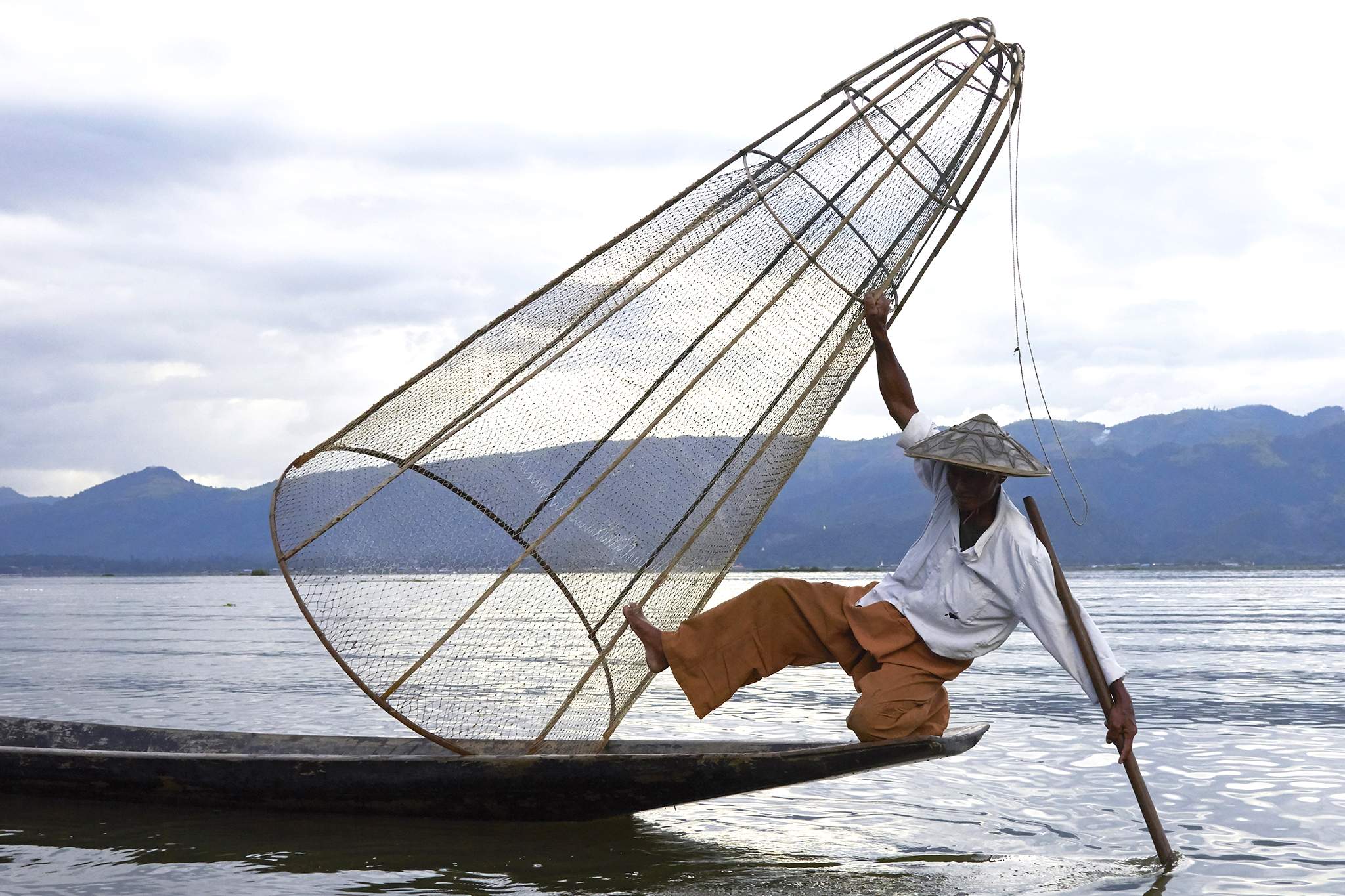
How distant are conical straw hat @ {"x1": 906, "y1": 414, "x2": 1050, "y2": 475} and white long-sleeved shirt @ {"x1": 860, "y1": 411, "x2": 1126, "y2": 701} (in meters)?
0.13

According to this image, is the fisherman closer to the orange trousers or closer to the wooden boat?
the orange trousers

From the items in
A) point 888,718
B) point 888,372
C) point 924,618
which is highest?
point 888,372

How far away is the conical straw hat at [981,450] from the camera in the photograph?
165 inches

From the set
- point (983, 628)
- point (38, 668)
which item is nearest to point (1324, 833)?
point (983, 628)

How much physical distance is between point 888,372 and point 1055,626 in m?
1.25

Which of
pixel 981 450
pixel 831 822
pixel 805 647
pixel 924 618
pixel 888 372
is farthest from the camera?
pixel 831 822

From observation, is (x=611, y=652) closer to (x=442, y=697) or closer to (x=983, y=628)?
(x=442, y=697)

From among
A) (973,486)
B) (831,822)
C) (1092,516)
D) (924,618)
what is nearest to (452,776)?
(831,822)

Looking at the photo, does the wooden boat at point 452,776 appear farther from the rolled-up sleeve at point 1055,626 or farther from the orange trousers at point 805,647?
the rolled-up sleeve at point 1055,626

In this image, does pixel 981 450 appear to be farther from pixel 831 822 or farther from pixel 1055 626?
pixel 831 822

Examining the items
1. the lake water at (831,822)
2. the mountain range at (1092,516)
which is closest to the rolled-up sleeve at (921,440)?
the lake water at (831,822)

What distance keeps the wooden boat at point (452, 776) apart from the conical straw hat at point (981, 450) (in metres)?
1.00

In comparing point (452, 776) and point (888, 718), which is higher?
point (888, 718)

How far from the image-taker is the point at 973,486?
4297mm
